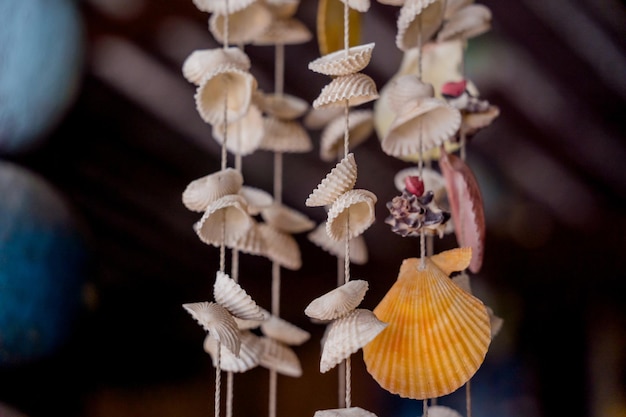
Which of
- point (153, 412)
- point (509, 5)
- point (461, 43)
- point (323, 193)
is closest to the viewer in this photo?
point (323, 193)

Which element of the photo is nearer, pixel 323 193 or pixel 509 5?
pixel 323 193

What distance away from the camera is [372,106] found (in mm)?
975

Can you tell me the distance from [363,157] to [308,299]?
0.23 metres

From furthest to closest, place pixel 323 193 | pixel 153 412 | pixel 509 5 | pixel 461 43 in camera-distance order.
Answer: pixel 509 5 < pixel 153 412 < pixel 461 43 < pixel 323 193

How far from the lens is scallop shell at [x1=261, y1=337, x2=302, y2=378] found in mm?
671

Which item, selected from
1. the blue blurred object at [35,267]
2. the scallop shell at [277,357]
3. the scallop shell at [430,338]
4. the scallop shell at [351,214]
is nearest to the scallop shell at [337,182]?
the scallop shell at [351,214]

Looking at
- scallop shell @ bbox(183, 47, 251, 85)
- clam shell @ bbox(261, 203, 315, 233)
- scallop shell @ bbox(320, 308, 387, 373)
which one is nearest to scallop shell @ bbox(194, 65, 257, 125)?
scallop shell @ bbox(183, 47, 251, 85)

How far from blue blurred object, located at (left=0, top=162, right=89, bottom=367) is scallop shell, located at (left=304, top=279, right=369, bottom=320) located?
383 mm

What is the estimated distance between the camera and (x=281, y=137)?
2.44 feet

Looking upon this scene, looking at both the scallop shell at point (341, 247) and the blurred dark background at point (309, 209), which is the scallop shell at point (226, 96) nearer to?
the scallop shell at point (341, 247)

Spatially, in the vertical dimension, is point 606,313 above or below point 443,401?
above

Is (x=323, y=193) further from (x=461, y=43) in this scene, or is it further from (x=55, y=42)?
(x=55, y=42)

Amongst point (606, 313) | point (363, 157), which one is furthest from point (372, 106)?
point (606, 313)

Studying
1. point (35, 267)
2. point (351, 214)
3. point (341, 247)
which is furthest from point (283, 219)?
point (35, 267)
